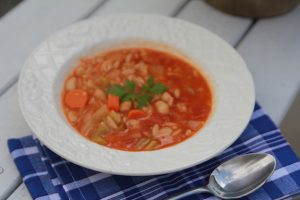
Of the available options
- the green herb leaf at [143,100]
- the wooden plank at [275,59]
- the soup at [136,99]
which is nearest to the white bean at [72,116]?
the soup at [136,99]

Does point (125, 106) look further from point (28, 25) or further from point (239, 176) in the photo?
point (28, 25)

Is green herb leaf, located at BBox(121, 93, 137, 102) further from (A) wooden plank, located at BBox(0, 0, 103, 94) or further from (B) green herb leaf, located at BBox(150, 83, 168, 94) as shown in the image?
(A) wooden plank, located at BBox(0, 0, 103, 94)

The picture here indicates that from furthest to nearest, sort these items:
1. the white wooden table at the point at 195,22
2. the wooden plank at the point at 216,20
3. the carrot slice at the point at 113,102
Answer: the wooden plank at the point at 216,20 → the white wooden table at the point at 195,22 → the carrot slice at the point at 113,102

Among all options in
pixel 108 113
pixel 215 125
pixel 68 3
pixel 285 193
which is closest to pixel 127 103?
pixel 108 113

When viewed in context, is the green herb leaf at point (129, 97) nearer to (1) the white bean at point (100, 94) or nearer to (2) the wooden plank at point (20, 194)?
(1) the white bean at point (100, 94)

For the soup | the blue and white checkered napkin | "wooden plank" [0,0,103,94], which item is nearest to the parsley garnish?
the soup

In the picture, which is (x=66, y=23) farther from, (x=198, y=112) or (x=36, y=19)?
(x=198, y=112)
